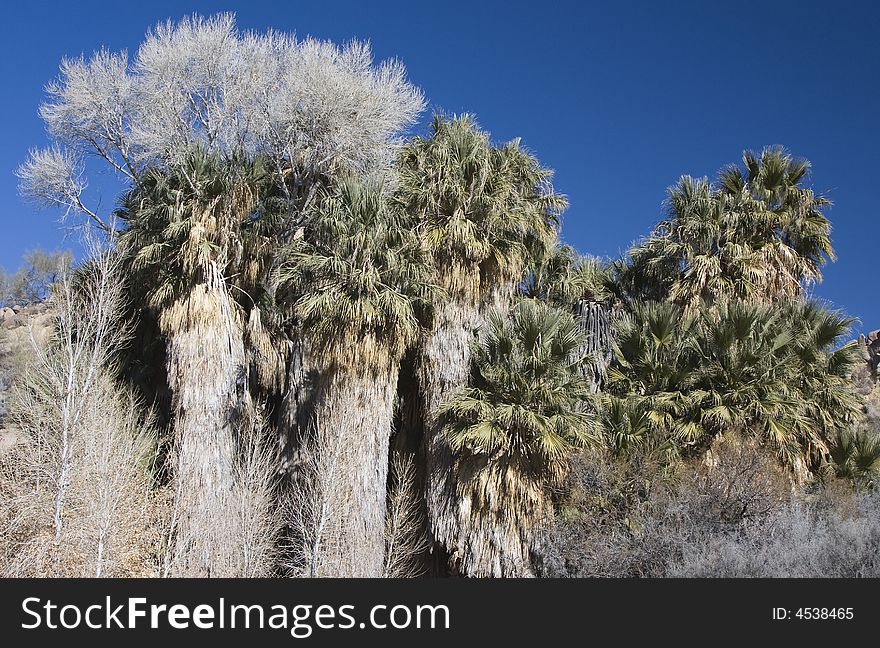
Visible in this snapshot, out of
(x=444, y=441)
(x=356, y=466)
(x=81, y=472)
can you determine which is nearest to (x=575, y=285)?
(x=444, y=441)

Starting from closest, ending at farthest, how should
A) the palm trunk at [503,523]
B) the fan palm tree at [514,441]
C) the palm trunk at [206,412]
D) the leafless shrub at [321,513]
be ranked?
the leafless shrub at [321,513] → the fan palm tree at [514,441] → the palm trunk at [503,523] → the palm trunk at [206,412]

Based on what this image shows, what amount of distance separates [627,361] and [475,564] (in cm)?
549

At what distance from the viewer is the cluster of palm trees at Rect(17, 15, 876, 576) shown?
14570 mm

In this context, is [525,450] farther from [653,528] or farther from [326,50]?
[326,50]

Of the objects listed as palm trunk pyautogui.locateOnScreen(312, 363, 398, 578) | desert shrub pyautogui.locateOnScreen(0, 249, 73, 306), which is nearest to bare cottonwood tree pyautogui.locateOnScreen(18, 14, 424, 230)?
palm trunk pyautogui.locateOnScreen(312, 363, 398, 578)

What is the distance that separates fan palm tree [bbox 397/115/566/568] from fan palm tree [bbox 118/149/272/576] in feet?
13.6

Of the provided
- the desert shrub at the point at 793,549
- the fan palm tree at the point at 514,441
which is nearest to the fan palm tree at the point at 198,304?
the fan palm tree at the point at 514,441

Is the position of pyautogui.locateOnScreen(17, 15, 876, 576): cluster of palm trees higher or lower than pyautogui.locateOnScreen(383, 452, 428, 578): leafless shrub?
higher

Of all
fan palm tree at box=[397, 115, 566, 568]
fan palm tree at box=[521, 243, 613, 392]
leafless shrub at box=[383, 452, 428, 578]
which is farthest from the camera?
fan palm tree at box=[521, 243, 613, 392]

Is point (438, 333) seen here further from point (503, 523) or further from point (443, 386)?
point (503, 523)

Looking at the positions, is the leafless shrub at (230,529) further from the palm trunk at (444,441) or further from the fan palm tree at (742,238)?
the fan palm tree at (742,238)

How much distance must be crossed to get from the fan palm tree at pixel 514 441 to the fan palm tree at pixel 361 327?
1606 mm

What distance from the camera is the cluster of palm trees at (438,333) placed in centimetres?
1457

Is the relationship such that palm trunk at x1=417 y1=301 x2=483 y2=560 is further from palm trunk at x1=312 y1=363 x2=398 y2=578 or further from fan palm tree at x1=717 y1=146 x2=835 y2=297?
fan palm tree at x1=717 y1=146 x2=835 y2=297
